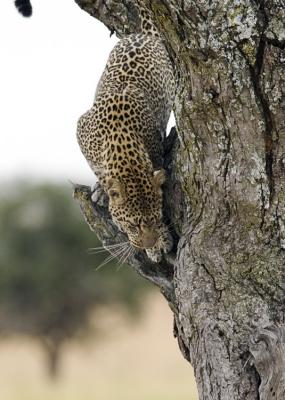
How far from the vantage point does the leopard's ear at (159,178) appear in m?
5.64

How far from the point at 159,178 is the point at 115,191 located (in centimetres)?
64

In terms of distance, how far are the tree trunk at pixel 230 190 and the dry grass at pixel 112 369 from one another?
Result: 44.2ft

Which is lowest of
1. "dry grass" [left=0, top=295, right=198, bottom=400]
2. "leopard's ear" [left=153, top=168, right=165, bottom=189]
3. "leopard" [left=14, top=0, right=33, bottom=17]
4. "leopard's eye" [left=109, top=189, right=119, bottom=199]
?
"dry grass" [left=0, top=295, right=198, bottom=400]

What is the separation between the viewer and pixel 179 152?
16.4 feet

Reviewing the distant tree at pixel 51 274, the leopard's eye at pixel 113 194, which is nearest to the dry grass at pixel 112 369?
the distant tree at pixel 51 274

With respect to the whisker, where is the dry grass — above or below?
below

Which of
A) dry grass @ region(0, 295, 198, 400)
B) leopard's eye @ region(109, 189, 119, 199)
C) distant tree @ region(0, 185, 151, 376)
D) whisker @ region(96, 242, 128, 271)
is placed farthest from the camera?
distant tree @ region(0, 185, 151, 376)

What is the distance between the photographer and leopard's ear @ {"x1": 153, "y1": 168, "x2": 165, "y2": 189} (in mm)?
5641

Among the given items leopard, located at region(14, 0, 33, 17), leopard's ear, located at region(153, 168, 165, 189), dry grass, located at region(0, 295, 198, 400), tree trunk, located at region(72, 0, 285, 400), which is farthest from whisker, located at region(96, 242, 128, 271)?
dry grass, located at region(0, 295, 198, 400)

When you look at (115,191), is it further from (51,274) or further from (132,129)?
(51,274)

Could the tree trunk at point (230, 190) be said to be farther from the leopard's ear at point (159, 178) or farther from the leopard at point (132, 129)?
the leopard at point (132, 129)

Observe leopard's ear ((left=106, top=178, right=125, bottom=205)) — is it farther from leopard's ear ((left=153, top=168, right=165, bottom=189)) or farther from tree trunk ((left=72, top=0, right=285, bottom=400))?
tree trunk ((left=72, top=0, right=285, bottom=400))

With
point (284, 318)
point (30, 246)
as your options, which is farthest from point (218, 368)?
point (30, 246)

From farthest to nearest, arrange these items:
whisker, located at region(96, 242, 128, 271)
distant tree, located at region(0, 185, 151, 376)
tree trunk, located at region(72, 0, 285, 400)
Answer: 1. distant tree, located at region(0, 185, 151, 376)
2. whisker, located at region(96, 242, 128, 271)
3. tree trunk, located at region(72, 0, 285, 400)
